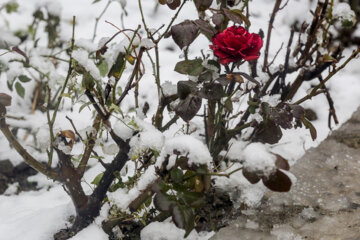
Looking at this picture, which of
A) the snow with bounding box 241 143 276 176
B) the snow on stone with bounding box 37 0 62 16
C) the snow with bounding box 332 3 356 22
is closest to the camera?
the snow with bounding box 241 143 276 176

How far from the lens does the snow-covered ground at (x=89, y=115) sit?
136 cm

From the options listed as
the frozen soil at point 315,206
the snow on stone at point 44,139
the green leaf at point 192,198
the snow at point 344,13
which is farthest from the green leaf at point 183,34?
the snow at point 344,13

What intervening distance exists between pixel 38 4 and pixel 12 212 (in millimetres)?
1095

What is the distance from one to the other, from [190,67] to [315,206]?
0.66 metres

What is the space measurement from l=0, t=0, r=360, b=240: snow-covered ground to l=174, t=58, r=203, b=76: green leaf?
9.2 inches

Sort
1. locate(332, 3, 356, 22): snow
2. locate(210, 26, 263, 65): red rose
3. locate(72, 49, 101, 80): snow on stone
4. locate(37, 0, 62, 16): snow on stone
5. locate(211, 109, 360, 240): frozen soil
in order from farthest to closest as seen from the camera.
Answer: locate(37, 0, 62, 16): snow on stone
locate(332, 3, 356, 22): snow
locate(211, 109, 360, 240): frozen soil
locate(72, 49, 101, 80): snow on stone
locate(210, 26, 263, 65): red rose

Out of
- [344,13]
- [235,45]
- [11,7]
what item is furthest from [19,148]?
[11,7]

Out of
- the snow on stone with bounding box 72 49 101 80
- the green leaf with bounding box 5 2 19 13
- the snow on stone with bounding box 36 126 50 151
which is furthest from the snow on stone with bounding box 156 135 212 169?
the green leaf with bounding box 5 2 19 13

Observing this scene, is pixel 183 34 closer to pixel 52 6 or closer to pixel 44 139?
pixel 44 139

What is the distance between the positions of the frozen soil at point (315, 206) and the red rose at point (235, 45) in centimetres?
56

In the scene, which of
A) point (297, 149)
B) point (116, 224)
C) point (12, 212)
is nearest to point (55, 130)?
point (116, 224)

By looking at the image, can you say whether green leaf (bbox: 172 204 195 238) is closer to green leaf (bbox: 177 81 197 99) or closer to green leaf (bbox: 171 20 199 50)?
green leaf (bbox: 177 81 197 99)

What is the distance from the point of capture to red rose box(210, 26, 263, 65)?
3.13 feet

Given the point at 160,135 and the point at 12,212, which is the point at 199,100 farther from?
the point at 12,212
